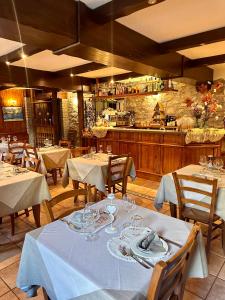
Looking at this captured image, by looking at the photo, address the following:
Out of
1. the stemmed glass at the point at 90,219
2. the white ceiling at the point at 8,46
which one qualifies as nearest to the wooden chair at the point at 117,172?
the stemmed glass at the point at 90,219

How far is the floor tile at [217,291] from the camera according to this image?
187 centimetres

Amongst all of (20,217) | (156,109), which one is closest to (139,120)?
(156,109)

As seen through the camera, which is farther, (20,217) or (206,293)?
(20,217)

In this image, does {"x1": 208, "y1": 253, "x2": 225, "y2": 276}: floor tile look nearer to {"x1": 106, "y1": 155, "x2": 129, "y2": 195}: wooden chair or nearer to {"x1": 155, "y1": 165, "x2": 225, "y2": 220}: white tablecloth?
{"x1": 155, "y1": 165, "x2": 225, "y2": 220}: white tablecloth

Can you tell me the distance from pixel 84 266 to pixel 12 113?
9.49 m

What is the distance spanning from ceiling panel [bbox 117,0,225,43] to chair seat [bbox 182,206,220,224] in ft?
7.34

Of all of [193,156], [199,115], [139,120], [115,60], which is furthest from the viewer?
[139,120]

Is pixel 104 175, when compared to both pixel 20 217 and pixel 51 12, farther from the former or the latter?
pixel 51 12

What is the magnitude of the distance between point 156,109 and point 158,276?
6.36 m

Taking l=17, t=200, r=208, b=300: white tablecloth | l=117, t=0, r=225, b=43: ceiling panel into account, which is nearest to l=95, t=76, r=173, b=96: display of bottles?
l=117, t=0, r=225, b=43: ceiling panel

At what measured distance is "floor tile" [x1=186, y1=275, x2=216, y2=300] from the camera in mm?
1919

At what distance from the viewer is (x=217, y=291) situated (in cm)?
194

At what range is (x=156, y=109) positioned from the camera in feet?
22.7

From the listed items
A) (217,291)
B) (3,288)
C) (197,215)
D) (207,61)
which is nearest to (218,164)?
(197,215)
